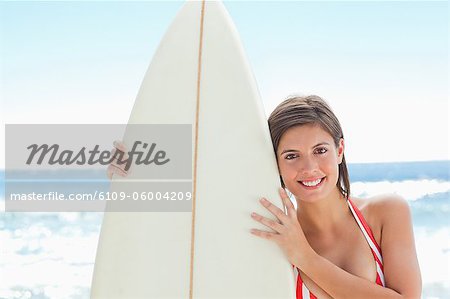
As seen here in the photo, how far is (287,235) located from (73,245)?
21.6 feet

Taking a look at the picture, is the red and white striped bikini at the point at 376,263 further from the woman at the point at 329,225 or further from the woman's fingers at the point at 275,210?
the woman's fingers at the point at 275,210

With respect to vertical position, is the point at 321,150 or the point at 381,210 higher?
the point at 321,150

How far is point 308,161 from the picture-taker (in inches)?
65.9

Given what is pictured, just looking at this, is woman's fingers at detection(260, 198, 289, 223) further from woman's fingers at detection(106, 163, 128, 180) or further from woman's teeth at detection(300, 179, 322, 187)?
woman's fingers at detection(106, 163, 128, 180)

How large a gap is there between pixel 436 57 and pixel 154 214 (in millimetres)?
11352

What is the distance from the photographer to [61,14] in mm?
11117

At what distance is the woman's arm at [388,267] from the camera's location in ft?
5.23

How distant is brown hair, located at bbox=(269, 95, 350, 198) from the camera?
5.58ft

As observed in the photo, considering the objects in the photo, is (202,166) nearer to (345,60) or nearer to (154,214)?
(154,214)

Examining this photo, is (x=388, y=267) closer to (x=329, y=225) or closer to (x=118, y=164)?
(x=329, y=225)

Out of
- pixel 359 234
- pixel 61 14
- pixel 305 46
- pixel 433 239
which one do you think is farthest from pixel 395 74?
pixel 359 234

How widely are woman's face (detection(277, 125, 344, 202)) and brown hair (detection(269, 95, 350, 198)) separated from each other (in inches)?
0.6

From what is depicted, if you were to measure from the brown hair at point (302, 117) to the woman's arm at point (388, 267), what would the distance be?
0.26m

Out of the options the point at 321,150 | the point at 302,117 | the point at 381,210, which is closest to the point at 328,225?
the point at 381,210
